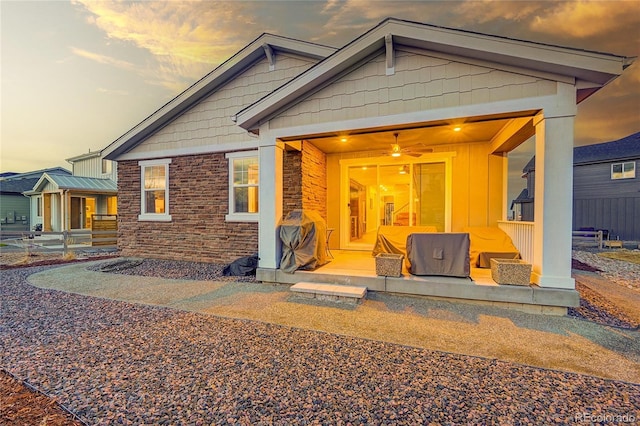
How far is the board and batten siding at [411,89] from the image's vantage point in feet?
13.9

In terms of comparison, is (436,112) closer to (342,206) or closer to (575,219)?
(342,206)

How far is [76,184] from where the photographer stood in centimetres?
1491

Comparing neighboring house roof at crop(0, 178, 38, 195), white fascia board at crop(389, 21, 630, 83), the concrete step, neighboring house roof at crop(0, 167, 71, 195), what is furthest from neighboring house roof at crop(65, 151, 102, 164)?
white fascia board at crop(389, 21, 630, 83)

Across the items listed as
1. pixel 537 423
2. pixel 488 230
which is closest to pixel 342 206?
Answer: pixel 488 230

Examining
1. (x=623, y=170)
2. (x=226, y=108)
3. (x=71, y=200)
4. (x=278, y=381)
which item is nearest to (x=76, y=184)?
Answer: (x=71, y=200)

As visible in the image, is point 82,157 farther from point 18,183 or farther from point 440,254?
point 440,254

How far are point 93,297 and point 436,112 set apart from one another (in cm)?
674

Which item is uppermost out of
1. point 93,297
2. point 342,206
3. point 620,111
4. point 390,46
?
point 620,111

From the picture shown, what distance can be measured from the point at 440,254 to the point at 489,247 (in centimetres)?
175

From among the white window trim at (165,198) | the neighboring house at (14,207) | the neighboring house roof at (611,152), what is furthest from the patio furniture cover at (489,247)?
the neighboring house at (14,207)

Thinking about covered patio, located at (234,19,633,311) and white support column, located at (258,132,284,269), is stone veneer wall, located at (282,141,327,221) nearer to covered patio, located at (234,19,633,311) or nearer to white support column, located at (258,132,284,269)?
covered patio, located at (234,19,633,311)

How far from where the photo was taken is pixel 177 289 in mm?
5465

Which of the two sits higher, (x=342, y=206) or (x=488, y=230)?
(x=342, y=206)

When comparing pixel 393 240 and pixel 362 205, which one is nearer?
pixel 393 240
